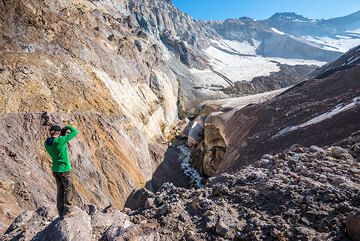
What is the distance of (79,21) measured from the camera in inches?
1547

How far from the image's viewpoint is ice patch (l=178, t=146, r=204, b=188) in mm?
29031

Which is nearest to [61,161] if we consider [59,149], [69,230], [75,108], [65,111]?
[59,149]

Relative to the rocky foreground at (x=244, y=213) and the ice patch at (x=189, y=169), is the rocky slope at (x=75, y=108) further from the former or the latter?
the rocky foreground at (x=244, y=213)

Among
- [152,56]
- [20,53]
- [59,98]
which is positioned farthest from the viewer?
[152,56]

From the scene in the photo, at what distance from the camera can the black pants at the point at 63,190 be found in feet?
Answer: 25.5

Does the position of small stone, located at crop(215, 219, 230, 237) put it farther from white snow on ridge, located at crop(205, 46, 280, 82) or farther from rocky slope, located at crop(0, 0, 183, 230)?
white snow on ridge, located at crop(205, 46, 280, 82)

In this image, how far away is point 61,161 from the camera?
7719 millimetres

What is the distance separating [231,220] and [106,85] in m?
25.9

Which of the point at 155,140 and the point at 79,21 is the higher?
the point at 79,21

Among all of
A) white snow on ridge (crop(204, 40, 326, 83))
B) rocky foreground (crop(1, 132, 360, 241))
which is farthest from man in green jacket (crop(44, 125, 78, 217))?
white snow on ridge (crop(204, 40, 326, 83))

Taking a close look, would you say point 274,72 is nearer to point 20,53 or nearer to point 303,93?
point 303,93

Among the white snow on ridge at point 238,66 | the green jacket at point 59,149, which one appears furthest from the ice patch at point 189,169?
the white snow on ridge at point 238,66

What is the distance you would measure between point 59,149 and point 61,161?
1.06ft

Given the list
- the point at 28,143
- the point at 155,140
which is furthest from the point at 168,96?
the point at 28,143
